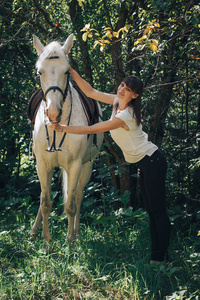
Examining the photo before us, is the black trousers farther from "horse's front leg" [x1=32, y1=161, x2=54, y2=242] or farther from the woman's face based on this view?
"horse's front leg" [x1=32, y1=161, x2=54, y2=242]

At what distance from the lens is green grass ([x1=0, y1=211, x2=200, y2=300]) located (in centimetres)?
316

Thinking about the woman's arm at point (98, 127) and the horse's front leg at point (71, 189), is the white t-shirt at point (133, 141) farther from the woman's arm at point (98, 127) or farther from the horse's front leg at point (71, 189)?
the horse's front leg at point (71, 189)

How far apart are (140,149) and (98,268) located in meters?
1.18

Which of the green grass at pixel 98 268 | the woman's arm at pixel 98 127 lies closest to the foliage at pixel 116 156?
the green grass at pixel 98 268

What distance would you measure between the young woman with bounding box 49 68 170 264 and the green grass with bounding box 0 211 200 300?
0.30 m

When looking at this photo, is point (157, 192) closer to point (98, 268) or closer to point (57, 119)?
point (98, 268)

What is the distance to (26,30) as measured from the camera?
646 cm

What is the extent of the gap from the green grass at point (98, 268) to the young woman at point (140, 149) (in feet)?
0.99

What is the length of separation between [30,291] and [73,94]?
2178 millimetres

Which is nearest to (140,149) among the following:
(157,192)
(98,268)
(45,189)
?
(157,192)

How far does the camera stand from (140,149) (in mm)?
3578

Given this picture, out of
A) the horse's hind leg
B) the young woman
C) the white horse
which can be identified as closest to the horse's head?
the white horse

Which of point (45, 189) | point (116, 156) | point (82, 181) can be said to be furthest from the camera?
point (116, 156)

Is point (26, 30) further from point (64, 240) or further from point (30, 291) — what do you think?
point (30, 291)
